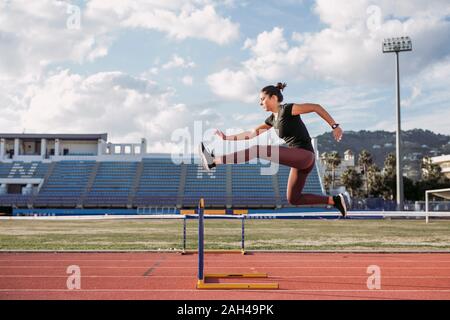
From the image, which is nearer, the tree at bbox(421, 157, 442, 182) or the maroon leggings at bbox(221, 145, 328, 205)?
the maroon leggings at bbox(221, 145, 328, 205)

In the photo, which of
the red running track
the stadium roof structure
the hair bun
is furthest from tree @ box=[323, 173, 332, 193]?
the hair bun

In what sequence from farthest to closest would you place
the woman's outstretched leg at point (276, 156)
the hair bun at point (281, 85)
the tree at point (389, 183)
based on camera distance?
the tree at point (389, 183), the hair bun at point (281, 85), the woman's outstretched leg at point (276, 156)

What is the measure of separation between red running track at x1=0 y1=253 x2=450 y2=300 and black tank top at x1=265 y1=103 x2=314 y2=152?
9.97ft

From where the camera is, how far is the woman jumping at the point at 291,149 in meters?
5.33

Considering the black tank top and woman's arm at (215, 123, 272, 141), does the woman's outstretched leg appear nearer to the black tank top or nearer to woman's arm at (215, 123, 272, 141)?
the black tank top

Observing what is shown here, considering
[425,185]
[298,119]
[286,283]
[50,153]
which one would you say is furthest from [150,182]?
[298,119]

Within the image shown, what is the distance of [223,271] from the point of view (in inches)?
415

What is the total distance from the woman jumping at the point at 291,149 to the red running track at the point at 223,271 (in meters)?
2.49

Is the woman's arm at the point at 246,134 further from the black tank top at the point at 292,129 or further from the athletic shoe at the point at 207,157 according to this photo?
the athletic shoe at the point at 207,157

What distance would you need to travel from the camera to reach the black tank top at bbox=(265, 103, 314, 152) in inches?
216

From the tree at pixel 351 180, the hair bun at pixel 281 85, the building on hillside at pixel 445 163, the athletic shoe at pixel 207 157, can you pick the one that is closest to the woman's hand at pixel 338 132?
the hair bun at pixel 281 85

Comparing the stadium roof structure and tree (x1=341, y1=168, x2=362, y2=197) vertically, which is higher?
the stadium roof structure
